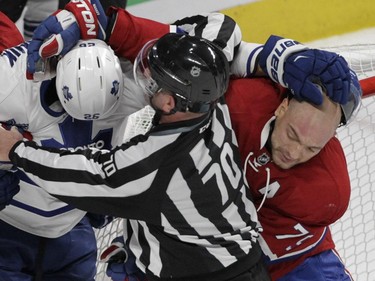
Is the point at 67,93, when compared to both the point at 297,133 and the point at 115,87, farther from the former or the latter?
the point at 297,133

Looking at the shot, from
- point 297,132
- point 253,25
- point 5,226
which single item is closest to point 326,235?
point 297,132

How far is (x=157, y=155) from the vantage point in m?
1.47

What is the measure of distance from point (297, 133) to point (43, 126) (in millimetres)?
458

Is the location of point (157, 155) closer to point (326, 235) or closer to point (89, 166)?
point (89, 166)

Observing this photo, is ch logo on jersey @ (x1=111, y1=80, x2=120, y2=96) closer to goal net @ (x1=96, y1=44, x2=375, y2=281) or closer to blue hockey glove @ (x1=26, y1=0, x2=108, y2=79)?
blue hockey glove @ (x1=26, y1=0, x2=108, y2=79)

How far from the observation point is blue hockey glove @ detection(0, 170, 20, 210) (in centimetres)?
161

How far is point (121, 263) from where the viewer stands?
1.79 metres

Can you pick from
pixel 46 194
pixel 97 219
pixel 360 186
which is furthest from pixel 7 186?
pixel 360 186

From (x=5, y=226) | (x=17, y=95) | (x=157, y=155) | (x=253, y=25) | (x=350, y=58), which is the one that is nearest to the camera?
(x=157, y=155)

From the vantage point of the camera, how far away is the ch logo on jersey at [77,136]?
165 cm

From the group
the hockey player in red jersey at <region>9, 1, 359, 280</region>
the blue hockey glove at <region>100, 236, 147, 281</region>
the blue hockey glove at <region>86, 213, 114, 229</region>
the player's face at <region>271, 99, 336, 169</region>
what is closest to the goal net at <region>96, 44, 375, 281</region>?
the blue hockey glove at <region>86, 213, 114, 229</region>

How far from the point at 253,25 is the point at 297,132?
141 cm

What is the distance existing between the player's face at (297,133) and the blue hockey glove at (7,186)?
479 mm

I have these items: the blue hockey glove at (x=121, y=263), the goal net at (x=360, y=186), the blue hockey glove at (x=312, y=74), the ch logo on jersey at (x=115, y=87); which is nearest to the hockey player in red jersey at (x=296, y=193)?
the blue hockey glove at (x=312, y=74)
